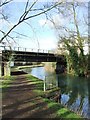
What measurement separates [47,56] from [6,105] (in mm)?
38623

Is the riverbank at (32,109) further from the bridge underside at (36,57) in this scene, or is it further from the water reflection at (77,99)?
the bridge underside at (36,57)

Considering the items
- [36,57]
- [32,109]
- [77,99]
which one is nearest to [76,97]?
[77,99]

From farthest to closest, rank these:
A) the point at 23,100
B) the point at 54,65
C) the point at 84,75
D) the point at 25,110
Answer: the point at 54,65, the point at 84,75, the point at 23,100, the point at 25,110

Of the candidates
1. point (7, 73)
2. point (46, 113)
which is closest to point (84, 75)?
point (7, 73)

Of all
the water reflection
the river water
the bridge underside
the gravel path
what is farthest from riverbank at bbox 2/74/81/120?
the bridge underside

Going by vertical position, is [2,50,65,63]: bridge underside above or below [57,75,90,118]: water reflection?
above

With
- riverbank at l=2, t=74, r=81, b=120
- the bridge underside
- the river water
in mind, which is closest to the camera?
riverbank at l=2, t=74, r=81, b=120

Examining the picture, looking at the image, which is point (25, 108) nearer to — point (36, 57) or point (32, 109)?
point (32, 109)

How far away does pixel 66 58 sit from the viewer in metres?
49.6

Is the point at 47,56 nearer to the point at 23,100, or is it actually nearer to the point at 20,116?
the point at 23,100

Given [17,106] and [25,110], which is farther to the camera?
[17,106]

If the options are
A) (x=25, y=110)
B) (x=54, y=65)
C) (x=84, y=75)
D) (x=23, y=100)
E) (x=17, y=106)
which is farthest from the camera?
(x=54, y=65)

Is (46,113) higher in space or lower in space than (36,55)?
lower

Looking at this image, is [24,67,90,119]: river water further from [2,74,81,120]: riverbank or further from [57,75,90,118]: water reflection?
[2,74,81,120]: riverbank
